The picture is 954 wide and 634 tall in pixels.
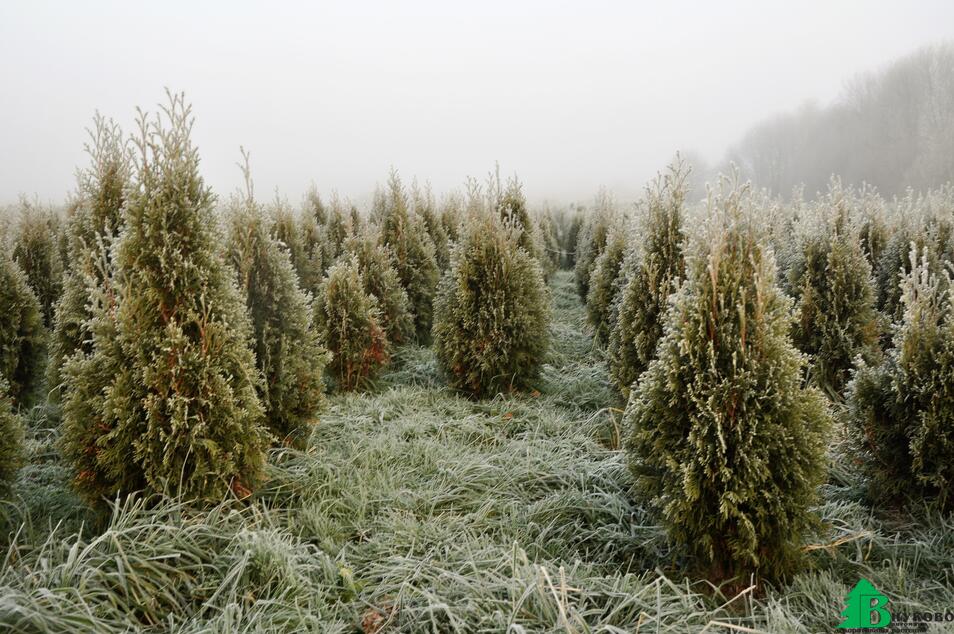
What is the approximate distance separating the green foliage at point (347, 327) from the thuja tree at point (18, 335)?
309 centimetres

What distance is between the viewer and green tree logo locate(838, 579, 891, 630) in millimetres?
2623

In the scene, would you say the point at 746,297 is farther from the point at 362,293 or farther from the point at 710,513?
the point at 362,293

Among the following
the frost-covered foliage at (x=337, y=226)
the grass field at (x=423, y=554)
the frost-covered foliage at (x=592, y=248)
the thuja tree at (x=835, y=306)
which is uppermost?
the frost-covered foliage at (x=337, y=226)

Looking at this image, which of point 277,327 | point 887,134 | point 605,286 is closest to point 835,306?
point 605,286

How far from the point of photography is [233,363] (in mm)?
3367

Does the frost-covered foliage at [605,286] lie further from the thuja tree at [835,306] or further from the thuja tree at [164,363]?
the thuja tree at [164,363]

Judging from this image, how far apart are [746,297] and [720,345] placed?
31cm

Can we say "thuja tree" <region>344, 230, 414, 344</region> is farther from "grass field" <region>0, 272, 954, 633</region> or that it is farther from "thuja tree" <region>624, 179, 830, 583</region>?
"thuja tree" <region>624, 179, 830, 583</region>

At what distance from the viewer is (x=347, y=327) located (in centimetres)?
653

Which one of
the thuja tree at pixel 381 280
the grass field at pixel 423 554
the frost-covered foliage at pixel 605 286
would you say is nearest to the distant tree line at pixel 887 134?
the frost-covered foliage at pixel 605 286

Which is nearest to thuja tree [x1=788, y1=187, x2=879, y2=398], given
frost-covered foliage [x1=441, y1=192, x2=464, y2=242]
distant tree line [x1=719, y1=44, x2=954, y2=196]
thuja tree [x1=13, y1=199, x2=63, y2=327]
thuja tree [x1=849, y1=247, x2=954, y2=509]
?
thuja tree [x1=849, y1=247, x2=954, y2=509]

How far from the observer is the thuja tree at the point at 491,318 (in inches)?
243

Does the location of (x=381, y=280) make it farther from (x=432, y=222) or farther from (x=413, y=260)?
(x=432, y=222)

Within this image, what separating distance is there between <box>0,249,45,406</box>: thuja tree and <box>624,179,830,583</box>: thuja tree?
663 centimetres
